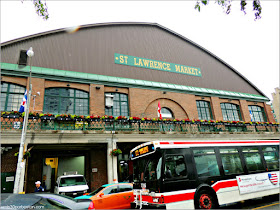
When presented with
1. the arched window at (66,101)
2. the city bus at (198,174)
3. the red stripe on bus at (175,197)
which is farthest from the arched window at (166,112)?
the red stripe on bus at (175,197)

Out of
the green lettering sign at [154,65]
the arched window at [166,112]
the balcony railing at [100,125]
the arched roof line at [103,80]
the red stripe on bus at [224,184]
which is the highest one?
the green lettering sign at [154,65]

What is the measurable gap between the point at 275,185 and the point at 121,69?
53.8 feet

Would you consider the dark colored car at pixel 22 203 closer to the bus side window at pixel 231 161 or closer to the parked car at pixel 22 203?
the parked car at pixel 22 203

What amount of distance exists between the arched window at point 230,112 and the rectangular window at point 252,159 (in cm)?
1524

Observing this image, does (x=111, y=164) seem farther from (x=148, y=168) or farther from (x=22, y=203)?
(x=22, y=203)

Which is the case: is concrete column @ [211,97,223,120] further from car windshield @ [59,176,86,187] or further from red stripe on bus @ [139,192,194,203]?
red stripe on bus @ [139,192,194,203]

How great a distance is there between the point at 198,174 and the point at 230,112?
1989 cm

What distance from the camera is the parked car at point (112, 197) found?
885 centimetres

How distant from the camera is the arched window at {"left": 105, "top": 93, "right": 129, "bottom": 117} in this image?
18580mm

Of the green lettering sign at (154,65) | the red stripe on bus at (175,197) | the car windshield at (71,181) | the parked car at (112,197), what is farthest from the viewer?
the green lettering sign at (154,65)

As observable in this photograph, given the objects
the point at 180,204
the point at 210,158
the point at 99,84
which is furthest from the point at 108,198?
the point at 99,84

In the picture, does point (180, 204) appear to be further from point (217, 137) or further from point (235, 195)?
point (217, 137)

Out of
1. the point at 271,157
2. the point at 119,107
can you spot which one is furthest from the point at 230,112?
the point at 271,157

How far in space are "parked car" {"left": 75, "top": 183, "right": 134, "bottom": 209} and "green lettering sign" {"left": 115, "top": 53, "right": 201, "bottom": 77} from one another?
14.7 metres
